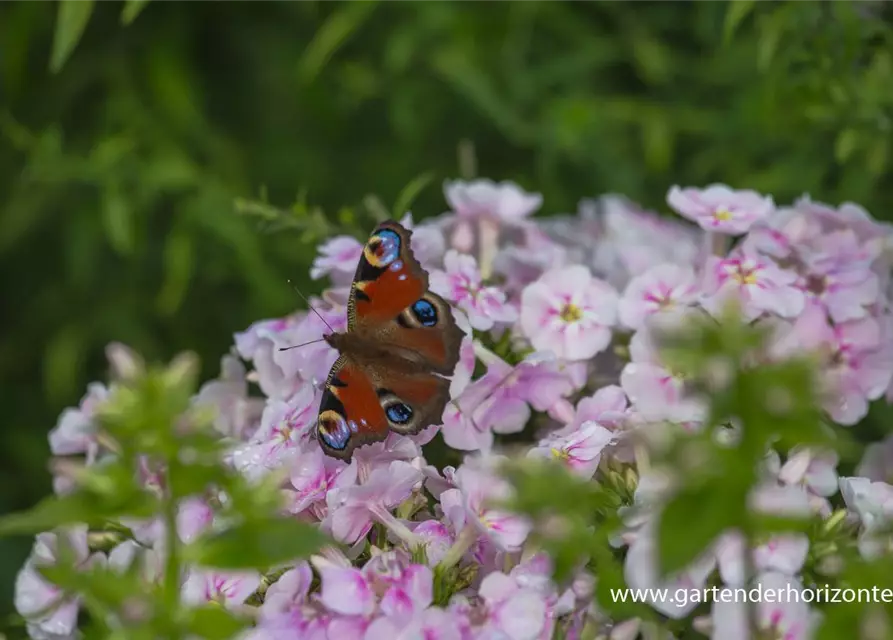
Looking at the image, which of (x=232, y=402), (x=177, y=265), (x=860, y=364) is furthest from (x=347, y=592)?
(x=177, y=265)

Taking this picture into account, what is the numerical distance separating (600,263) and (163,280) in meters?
0.88

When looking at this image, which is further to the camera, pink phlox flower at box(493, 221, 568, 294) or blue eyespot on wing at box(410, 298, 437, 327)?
pink phlox flower at box(493, 221, 568, 294)

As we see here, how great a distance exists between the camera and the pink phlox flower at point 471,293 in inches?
34.9

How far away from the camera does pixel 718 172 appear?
1501 mm

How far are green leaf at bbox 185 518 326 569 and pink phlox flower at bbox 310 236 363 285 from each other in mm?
470

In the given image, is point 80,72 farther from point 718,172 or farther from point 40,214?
point 718,172

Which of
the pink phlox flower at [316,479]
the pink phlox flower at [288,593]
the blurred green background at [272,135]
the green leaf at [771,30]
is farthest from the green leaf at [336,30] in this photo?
the pink phlox flower at [288,593]

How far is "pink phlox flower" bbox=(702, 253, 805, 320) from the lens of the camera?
87cm

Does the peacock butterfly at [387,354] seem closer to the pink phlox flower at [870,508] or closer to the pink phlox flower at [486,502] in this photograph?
the pink phlox flower at [486,502]

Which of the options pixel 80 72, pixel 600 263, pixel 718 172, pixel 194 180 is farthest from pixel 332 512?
pixel 80 72

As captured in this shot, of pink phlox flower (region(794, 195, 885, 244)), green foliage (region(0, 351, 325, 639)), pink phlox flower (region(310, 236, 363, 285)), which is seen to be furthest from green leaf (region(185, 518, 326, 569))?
pink phlox flower (region(794, 195, 885, 244))

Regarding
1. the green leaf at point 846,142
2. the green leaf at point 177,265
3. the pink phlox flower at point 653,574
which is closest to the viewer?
the pink phlox flower at point 653,574

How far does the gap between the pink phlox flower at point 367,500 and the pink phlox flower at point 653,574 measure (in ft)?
0.59

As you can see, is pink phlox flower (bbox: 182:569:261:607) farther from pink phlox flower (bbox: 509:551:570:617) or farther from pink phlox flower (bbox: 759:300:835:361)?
pink phlox flower (bbox: 759:300:835:361)
